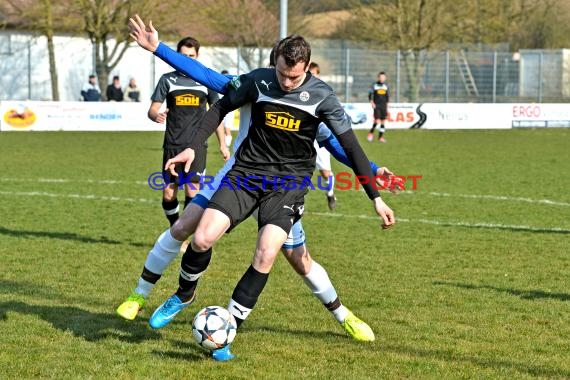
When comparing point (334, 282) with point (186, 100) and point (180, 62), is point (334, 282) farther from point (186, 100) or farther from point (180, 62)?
point (180, 62)

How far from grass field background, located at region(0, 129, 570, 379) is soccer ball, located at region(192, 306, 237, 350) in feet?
0.49

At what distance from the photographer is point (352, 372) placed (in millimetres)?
5355

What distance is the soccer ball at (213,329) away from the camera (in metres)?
5.39

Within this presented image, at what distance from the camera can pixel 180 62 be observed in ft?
19.8

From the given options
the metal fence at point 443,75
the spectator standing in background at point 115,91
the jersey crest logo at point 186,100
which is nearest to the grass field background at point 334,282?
the jersey crest logo at point 186,100

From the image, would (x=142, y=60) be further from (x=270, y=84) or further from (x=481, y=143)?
(x=270, y=84)

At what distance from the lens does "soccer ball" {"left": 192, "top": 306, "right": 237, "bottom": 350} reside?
17.7ft

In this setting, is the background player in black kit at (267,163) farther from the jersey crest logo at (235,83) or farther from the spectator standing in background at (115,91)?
the spectator standing in background at (115,91)

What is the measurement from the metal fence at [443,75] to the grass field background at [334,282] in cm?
2088

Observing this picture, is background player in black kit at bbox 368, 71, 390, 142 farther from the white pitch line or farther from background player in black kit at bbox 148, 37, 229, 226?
background player in black kit at bbox 148, 37, 229, 226

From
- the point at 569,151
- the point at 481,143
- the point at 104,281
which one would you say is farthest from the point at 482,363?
the point at 481,143

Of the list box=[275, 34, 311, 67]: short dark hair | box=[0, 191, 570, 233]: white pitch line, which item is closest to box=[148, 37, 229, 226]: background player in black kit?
box=[0, 191, 570, 233]: white pitch line

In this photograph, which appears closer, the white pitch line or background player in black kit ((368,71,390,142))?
the white pitch line

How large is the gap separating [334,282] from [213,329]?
279 centimetres
